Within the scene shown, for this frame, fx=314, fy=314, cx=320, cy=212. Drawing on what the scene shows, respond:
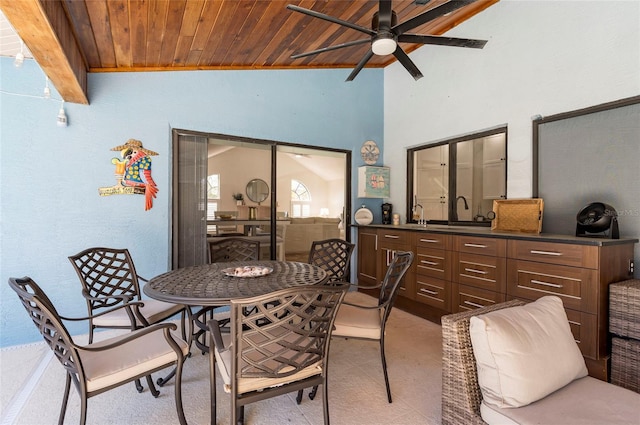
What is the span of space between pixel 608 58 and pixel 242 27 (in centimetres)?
313

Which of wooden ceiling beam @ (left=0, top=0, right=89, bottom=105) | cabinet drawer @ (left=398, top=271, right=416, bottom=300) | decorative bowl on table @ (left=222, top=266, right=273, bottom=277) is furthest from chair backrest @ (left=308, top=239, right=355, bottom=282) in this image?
wooden ceiling beam @ (left=0, top=0, right=89, bottom=105)

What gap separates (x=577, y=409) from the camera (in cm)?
125

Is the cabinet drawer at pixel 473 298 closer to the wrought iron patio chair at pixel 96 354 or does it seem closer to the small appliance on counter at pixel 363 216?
the small appliance on counter at pixel 363 216

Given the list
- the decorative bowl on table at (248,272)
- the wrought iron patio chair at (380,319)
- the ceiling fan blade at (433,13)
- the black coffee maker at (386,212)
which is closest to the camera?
the ceiling fan blade at (433,13)

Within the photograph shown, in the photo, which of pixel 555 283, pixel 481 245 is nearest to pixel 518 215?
pixel 481 245

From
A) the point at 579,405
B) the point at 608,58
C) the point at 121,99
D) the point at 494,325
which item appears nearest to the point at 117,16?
the point at 121,99

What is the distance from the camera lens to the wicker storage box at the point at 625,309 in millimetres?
2039

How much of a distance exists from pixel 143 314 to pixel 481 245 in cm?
290

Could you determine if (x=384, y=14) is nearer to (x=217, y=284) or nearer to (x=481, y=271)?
(x=217, y=284)

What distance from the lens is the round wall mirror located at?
13.1 ft

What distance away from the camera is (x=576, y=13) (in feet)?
8.94

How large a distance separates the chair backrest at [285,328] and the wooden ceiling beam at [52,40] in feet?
6.14

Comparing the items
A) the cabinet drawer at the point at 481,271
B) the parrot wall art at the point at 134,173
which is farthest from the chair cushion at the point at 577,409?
the parrot wall art at the point at 134,173

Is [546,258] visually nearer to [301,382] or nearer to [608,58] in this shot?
[608,58]
